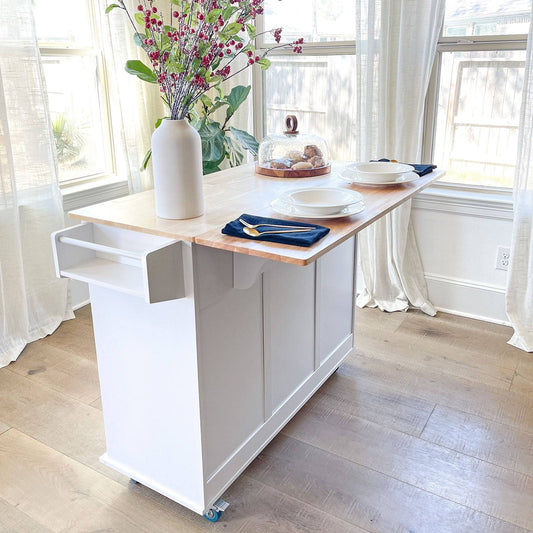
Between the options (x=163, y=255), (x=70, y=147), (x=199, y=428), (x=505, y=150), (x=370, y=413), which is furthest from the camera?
(x=70, y=147)

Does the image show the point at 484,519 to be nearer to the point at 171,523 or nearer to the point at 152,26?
the point at 171,523

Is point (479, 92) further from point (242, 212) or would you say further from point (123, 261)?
point (123, 261)

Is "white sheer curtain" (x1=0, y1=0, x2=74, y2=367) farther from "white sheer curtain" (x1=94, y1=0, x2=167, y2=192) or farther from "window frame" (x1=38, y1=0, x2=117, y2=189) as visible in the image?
"white sheer curtain" (x1=94, y1=0, x2=167, y2=192)

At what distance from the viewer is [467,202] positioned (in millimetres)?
2889

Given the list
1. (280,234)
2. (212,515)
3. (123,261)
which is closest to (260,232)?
(280,234)

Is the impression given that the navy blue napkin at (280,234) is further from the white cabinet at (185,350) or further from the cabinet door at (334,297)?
the cabinet door at (334,297)

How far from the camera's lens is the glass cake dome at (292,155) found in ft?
6.75

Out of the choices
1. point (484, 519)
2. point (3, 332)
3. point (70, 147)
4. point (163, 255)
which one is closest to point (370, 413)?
point (484, 519)

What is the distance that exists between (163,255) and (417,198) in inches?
78.6

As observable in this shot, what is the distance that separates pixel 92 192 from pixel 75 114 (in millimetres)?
442

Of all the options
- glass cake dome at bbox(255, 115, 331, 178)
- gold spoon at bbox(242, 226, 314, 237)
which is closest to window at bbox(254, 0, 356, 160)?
glass cake dome at bbox(255, 115, 331, 178)

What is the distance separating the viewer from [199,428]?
156cm

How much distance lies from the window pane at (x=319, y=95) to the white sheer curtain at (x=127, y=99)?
71 centimetres

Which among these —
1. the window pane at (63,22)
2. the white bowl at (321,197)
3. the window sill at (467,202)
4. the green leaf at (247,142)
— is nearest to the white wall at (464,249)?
the window sill at (467,202)
